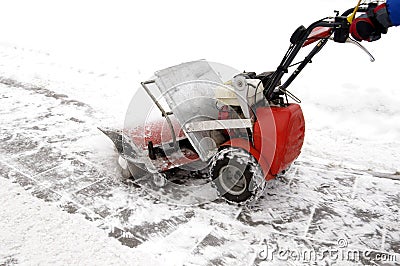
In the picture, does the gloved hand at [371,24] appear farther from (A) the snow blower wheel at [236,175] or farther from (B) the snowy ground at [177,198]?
(B) the snowy ground at [177,198]

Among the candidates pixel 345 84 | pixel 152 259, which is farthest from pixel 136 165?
pixel 345 84

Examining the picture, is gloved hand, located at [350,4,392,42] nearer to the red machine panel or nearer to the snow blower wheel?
the red machine panel

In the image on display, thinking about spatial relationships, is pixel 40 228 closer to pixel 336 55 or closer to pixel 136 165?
pixel 136 165

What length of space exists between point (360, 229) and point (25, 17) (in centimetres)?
1293

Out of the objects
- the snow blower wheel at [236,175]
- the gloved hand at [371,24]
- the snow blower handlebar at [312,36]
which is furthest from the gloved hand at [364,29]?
the snow blower wheel at [236,175]

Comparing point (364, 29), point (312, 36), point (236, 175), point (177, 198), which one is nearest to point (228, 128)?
point (236, 175)

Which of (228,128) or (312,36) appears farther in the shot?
(228,128)

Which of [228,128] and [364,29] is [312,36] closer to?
[364,29]

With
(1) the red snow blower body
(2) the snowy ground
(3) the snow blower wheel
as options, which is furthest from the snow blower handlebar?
(2) the snowy ground

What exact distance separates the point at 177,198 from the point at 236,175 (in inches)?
25.1

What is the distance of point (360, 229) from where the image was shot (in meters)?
3.85

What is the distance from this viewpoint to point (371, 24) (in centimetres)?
337

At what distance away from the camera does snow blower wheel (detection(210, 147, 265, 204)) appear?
3.89 metres

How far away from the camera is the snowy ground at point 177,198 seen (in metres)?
3.51
